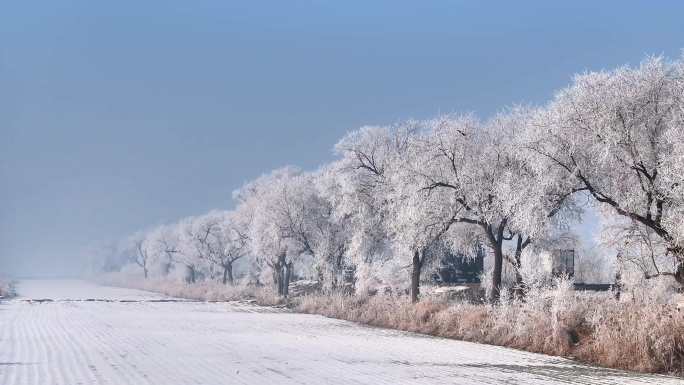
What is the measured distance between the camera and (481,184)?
33.3 metres

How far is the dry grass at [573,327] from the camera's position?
19.4m

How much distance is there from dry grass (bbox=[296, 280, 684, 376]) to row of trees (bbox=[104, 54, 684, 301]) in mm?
2893

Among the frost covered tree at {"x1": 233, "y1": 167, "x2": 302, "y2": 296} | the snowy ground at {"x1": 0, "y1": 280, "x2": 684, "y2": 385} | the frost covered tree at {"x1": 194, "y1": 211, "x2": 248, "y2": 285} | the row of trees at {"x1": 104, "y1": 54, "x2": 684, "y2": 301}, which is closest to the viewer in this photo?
the snowy ground at {"x1": 0, "y1": 280, "x2": 684, "y2": 385}

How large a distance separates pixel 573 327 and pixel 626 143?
6.79 meters

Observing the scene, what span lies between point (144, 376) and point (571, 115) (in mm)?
18528

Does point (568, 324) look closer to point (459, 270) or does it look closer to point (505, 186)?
point (505, 186)

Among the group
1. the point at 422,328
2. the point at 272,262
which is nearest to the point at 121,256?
the point at 272,262

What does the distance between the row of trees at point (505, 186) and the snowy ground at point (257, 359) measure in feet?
23.0

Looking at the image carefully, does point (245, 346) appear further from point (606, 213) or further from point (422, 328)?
point (606, 213)

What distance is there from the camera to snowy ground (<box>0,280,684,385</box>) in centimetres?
1545

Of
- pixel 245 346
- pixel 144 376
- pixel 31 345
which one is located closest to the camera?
pixel 144 376

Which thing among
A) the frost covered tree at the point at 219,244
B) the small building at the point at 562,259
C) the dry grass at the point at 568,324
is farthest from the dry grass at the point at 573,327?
the frost covered tree at the point at 219,244

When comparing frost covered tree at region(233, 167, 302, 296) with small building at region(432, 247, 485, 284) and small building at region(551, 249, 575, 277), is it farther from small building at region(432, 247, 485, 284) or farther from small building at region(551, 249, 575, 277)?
small building at region(551, 249, 575, 277)

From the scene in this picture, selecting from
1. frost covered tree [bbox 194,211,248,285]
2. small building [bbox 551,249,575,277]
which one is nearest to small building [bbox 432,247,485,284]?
small building [bbox 551,249,575,277]
